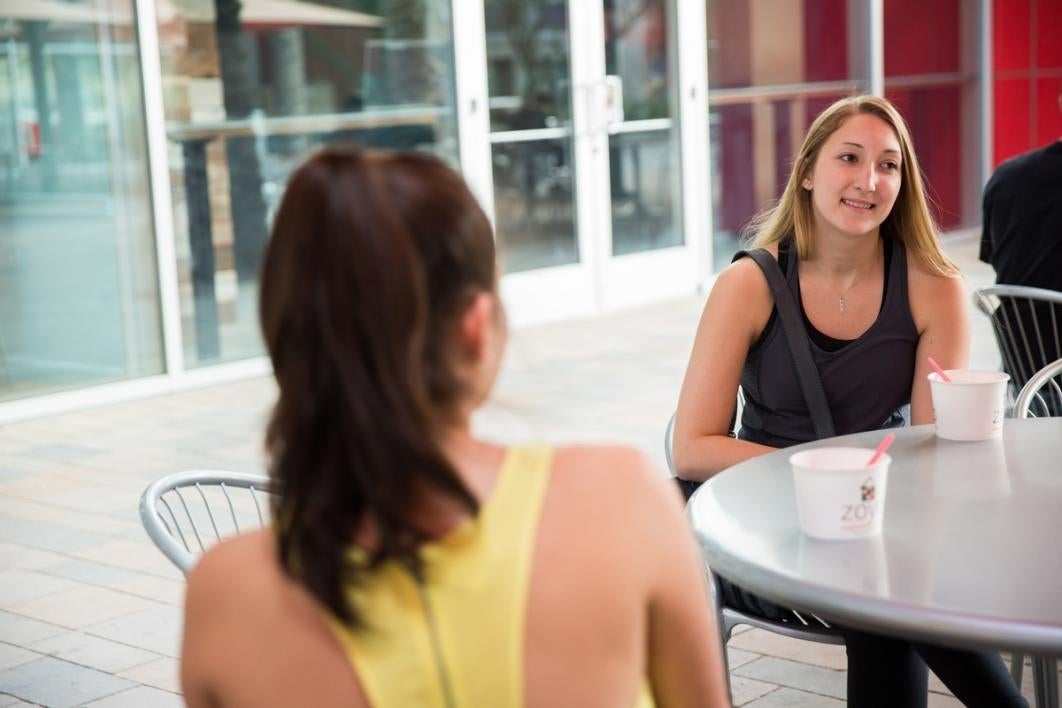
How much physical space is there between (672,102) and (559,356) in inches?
85.5

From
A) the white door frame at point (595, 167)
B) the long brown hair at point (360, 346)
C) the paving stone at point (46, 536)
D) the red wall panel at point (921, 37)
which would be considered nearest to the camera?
the long brown hair at point (360, 346)

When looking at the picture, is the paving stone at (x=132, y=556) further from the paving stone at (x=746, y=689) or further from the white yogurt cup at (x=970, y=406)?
the white yogurt cup at (x=970, y=406)

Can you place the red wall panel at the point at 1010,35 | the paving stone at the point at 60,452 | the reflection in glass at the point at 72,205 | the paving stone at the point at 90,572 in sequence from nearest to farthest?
the paving stone at the point at 90,572 → the paving stone at the point at 60,452 → the reflection in glass at the point at 72,205 → the red wall panel at the point at 1010,35

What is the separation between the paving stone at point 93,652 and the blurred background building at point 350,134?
3.93 feet

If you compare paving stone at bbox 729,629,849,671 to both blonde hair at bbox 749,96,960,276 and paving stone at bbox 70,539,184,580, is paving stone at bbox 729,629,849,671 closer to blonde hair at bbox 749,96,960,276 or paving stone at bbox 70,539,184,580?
blonde hair at bbox 749,96,960,276

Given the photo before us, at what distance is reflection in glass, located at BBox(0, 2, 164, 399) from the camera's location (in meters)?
5.43

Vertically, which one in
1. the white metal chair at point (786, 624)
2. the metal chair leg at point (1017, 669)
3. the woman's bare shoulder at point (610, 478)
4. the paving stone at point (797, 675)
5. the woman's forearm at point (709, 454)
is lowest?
the paving stone at point (797, 675)

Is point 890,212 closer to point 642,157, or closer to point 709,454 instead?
point 709,454

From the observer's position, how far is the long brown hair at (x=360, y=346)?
0.89 metres

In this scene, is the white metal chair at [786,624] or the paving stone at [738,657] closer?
the white metal chair at [786,624]

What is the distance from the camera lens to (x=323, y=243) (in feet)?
2.95

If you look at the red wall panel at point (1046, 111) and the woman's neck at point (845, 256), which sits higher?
the red wall panel at point (1046, 111)

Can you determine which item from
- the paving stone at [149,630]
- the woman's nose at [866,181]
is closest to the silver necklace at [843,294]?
the woman's nose at [866,181]

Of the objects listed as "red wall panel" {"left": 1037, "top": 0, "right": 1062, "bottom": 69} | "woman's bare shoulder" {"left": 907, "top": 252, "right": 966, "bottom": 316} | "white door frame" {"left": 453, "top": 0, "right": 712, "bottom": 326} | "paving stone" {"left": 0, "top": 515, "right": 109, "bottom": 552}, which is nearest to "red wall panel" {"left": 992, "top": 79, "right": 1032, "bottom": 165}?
"red wall panel" {"left": 1037, "top": 0, "right": 1062, "bottom": 69}
